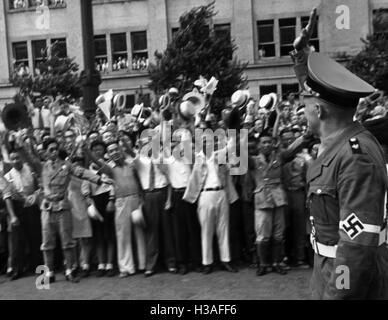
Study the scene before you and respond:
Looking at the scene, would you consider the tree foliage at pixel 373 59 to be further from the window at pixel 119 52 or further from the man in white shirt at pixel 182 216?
the man in white shirt at pixel 182 216

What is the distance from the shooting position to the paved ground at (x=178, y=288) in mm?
5703

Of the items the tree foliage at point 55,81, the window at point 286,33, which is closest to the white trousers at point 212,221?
the tree foliage at point 55,81

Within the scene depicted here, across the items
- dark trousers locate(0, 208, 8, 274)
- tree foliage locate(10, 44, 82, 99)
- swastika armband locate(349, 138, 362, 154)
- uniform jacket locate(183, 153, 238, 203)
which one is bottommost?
dark trousers locate(0, 208, 8, 274)

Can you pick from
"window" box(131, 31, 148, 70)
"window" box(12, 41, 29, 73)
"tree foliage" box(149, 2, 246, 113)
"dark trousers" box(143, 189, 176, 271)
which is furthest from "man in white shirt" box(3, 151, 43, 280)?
"window" box(12, 41, 29, 73)

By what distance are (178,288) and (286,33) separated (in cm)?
2214

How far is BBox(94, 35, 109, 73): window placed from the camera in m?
27.2

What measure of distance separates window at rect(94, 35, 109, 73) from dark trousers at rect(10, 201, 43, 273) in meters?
20.7

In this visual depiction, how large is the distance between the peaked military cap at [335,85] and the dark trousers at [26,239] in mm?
5422

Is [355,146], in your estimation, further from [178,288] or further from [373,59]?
[373,59]

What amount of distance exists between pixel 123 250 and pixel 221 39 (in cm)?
1540

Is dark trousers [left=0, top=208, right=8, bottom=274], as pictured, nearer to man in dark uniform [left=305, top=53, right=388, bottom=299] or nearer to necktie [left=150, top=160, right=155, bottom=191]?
necktie [left=150, top=160, right=155, bottom=191]

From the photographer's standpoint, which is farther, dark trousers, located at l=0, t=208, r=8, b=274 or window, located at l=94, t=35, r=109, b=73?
window, located at l=94, t=35, r=109, b=73

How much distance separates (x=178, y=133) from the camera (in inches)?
275
